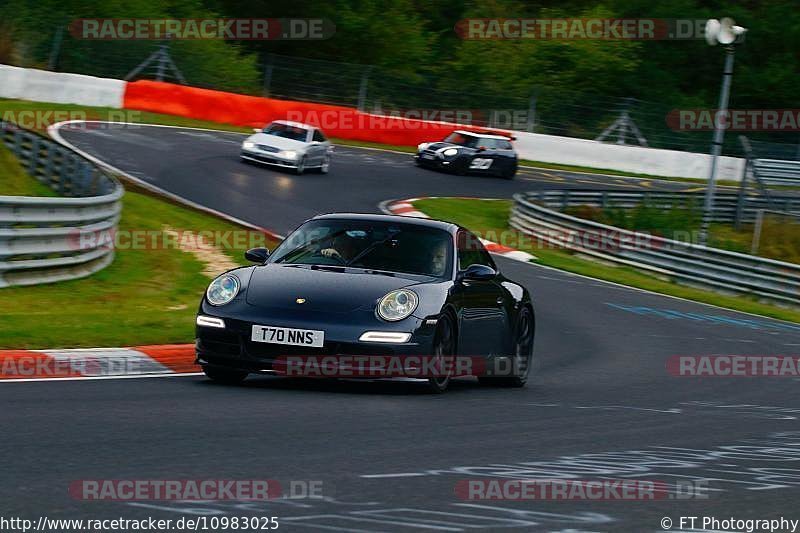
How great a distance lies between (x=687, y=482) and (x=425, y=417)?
2.27 metres

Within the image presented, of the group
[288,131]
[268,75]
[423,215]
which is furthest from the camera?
[268,75]

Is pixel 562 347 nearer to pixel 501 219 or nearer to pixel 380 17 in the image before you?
pixel 501 219

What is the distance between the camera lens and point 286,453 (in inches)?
277

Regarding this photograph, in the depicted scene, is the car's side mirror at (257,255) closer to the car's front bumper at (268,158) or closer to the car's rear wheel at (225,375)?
the car's rear wheel at (225,375)

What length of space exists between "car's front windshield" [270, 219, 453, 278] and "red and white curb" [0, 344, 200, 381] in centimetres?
116

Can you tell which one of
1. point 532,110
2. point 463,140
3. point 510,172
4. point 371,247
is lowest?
point 510,172

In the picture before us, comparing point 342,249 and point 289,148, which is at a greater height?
point 342,249

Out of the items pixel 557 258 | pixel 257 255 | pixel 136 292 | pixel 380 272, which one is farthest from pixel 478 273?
pixel 557 258

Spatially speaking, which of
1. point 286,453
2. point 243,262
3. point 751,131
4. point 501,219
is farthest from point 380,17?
point 286,453

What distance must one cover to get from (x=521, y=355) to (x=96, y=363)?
3558 mm

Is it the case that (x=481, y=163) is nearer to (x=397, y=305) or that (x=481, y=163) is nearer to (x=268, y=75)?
(x=268, y=75)

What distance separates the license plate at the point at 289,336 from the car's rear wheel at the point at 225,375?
0.48 metres

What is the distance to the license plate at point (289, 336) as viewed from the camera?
948cm

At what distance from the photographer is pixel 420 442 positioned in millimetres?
7797
